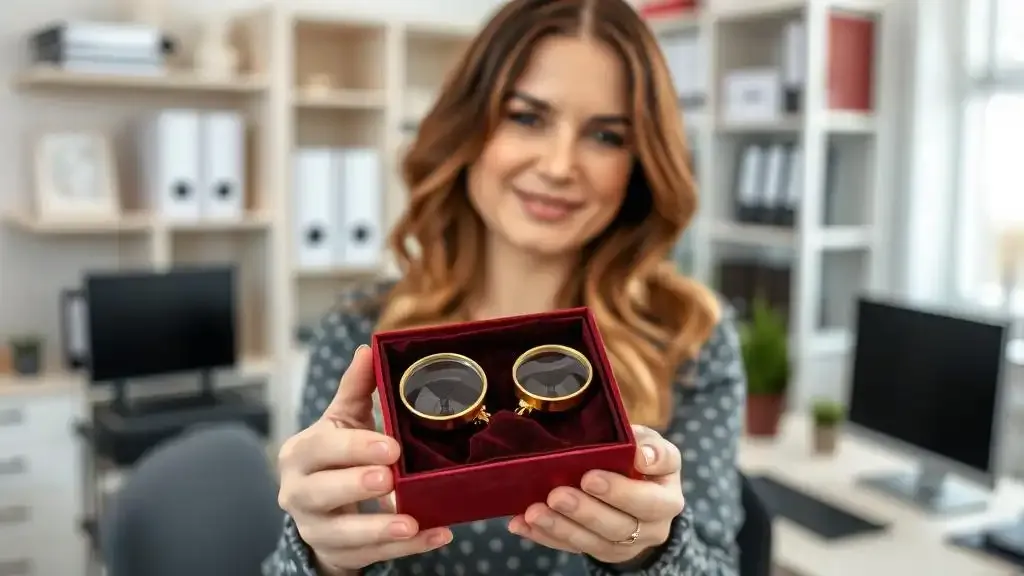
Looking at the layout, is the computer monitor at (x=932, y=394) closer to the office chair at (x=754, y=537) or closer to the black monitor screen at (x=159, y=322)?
the office chair at (x=754, y=537)

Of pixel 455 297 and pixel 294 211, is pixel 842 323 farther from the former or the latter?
pixel 455 297

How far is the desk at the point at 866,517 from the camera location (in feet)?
6.41

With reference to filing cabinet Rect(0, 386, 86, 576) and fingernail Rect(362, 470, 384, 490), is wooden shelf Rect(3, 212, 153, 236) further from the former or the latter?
fingernail Rect(362, 470, 384, 490)

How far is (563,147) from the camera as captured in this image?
46.6 inches

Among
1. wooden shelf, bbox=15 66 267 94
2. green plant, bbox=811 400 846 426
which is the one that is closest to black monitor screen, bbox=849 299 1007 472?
green plant, bbox=811 400 846 426

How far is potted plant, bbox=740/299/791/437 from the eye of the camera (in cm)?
276

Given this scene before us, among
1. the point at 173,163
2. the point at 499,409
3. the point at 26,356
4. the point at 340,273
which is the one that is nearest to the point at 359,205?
the point at 340,273

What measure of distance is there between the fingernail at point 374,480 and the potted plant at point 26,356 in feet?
9.17

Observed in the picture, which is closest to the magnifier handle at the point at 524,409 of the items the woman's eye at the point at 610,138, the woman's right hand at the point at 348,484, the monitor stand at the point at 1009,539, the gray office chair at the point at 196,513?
the woman's right hand at the point at 348,484

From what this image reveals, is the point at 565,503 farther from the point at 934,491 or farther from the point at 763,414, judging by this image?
the point at 763,414

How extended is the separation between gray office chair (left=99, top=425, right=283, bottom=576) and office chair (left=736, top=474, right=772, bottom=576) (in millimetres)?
702

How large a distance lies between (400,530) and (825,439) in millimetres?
2109

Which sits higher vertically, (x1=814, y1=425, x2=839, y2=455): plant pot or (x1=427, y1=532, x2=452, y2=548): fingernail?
(x1=427, y1=532, x2=452, y2=548): fingernail

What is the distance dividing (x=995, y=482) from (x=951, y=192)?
61.7 inches
